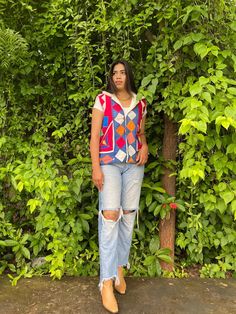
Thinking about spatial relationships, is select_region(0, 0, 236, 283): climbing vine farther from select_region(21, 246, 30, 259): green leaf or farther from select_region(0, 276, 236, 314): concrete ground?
select_region(0, 276, 236, 314): concrete ground

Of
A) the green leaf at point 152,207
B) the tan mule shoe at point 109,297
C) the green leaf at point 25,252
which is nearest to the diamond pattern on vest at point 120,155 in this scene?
the green leaf at point 152,207

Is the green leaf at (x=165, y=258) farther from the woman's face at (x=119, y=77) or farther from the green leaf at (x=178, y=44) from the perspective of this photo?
the green leaf at (x=178, y=44)

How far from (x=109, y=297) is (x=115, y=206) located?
0.66 metres

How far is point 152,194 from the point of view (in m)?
3.19

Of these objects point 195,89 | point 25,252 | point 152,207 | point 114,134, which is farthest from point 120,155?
point 25,252

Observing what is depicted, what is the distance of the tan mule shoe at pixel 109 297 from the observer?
2.56 metres

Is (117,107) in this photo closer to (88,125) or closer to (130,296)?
(88,125)

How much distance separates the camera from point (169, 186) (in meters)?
3.26

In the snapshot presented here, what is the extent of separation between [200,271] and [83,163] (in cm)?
141

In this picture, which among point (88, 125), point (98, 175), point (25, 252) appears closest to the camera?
point (98, 175)

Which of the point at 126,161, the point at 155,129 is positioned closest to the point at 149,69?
the point at 155,129

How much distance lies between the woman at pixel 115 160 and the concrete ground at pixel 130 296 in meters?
0.21

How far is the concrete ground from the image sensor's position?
262 centimetres

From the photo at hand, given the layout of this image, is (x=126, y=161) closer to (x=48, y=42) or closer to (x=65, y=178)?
(x=65, y=178)
